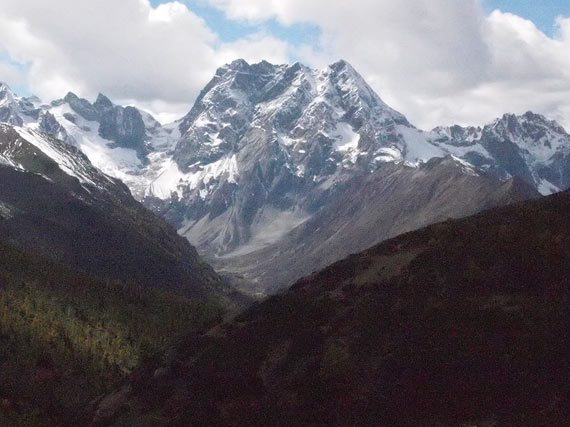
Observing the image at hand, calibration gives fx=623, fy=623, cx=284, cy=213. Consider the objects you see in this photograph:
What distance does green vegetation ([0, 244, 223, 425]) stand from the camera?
8188cm

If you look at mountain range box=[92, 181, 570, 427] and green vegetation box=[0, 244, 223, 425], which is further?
green vegetation box=[0, 244, 223, 425]

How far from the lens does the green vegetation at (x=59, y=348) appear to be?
81.9m

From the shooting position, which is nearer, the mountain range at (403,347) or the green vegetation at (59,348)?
the mountain range at (403,347)

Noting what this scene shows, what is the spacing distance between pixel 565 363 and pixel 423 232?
35049 millimetres

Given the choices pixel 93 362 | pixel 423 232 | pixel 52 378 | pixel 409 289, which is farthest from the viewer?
pixel 93 362

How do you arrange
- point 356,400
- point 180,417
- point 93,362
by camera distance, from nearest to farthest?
point 356,400 → point 180,417 → point 93,362

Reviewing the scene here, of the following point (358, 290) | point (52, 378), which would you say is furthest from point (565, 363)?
point (52, 378)

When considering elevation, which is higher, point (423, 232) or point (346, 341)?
point (423, 232)

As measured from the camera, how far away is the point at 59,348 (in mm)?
152250

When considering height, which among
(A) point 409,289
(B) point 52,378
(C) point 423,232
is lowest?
(B) point 52,378

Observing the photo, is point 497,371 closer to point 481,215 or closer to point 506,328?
point 506,328

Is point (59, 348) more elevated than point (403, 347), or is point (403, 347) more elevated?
point (403, 347)

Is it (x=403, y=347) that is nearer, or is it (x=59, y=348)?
(x=403, y=347)

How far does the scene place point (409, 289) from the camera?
2341 inches
